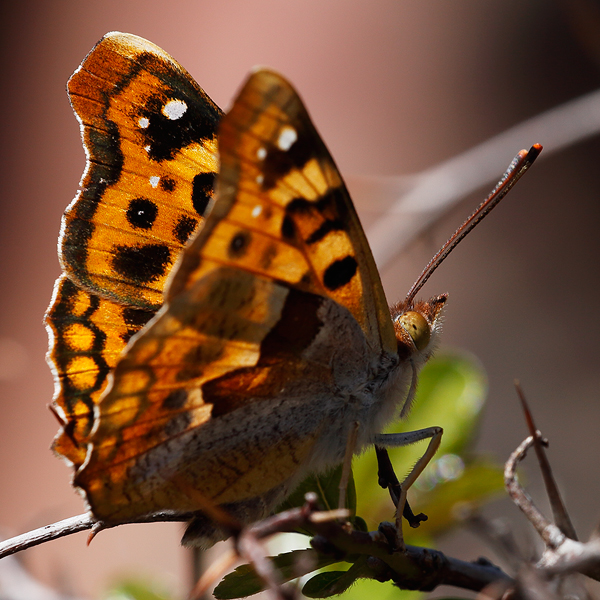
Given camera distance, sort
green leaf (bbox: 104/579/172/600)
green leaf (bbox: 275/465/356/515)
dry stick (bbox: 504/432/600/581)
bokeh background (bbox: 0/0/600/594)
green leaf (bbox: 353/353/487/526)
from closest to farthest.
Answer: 1. dry stick (bbox: 504/432/600/581)
2. green leaf (bbox: 275/465/356/515)
3. green leaf (bbox: 353/353/487/526)
4. green leaf (bbox: 104/579/172/600)
5. bokeh background (bbox: 0/0/600/594)

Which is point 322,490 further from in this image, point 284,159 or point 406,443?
point 284,159

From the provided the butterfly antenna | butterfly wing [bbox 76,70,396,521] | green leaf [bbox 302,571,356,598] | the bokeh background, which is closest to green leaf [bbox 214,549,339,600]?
green leaf [bbox 302,571,356,598]

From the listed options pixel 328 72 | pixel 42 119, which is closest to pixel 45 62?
pixel 42 119

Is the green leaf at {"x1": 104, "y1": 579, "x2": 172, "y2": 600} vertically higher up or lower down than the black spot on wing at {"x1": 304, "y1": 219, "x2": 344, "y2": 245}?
lower down

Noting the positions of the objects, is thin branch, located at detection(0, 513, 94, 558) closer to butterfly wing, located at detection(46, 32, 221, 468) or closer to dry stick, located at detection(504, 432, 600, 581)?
butterfly wing, located at detection(46, 32, 221, 468)

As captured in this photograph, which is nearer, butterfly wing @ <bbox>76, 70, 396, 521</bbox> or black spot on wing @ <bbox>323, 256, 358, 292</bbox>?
butterfly wing @ <bbox>76, 70, 396, 521</bbox>

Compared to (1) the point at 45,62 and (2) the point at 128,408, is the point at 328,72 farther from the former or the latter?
(2) the point at 128,408

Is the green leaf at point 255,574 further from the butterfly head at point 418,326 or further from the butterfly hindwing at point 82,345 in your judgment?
the butterfly head at point 418,326
